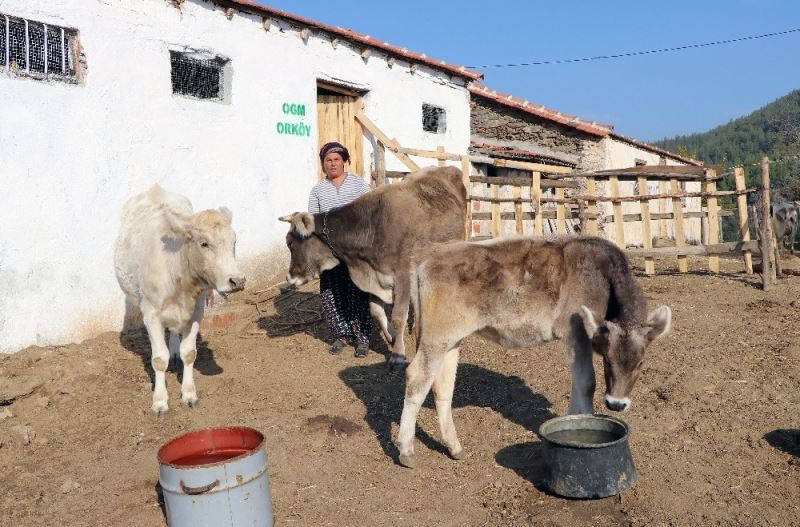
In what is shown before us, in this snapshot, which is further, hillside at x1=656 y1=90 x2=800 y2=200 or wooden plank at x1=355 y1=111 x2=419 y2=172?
hillside at x1=656 y1=90 x2=800 y2=200

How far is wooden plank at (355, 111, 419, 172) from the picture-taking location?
10.8 m

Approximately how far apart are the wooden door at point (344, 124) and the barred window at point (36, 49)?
14.3 feet

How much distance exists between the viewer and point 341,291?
7340 millimetres

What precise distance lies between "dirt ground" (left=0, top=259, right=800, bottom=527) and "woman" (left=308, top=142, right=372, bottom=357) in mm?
252

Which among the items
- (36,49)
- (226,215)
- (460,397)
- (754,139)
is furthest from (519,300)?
(754,139)

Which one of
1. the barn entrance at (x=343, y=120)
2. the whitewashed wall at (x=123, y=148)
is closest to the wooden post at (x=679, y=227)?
the barn entrance at (x=343, y=120)

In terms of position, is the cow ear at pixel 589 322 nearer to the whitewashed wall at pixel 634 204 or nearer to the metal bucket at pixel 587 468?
the metal bucket at pixel 587 468

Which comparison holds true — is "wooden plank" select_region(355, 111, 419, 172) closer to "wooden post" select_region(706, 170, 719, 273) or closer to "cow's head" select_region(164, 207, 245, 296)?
"wooden post" select_region(706, 170, 719, 273)

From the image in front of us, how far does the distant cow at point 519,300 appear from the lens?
4.27m

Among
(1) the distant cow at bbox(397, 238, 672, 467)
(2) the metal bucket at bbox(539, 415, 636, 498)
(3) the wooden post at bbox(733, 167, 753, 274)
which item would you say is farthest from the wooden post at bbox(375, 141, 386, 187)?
(2) the metal bucket at bbox(539, 415, 636, 498)

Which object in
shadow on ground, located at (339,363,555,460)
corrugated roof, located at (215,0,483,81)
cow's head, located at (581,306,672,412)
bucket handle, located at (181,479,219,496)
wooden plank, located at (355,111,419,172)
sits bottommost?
shadow on ground, located at (339,363,555,460)

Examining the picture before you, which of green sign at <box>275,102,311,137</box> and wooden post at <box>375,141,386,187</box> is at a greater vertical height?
green sign at <box>275,102,311,137</box>

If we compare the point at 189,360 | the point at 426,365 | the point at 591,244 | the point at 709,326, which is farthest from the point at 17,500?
the point at 709,326

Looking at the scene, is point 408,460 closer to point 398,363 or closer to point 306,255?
point 398,363
